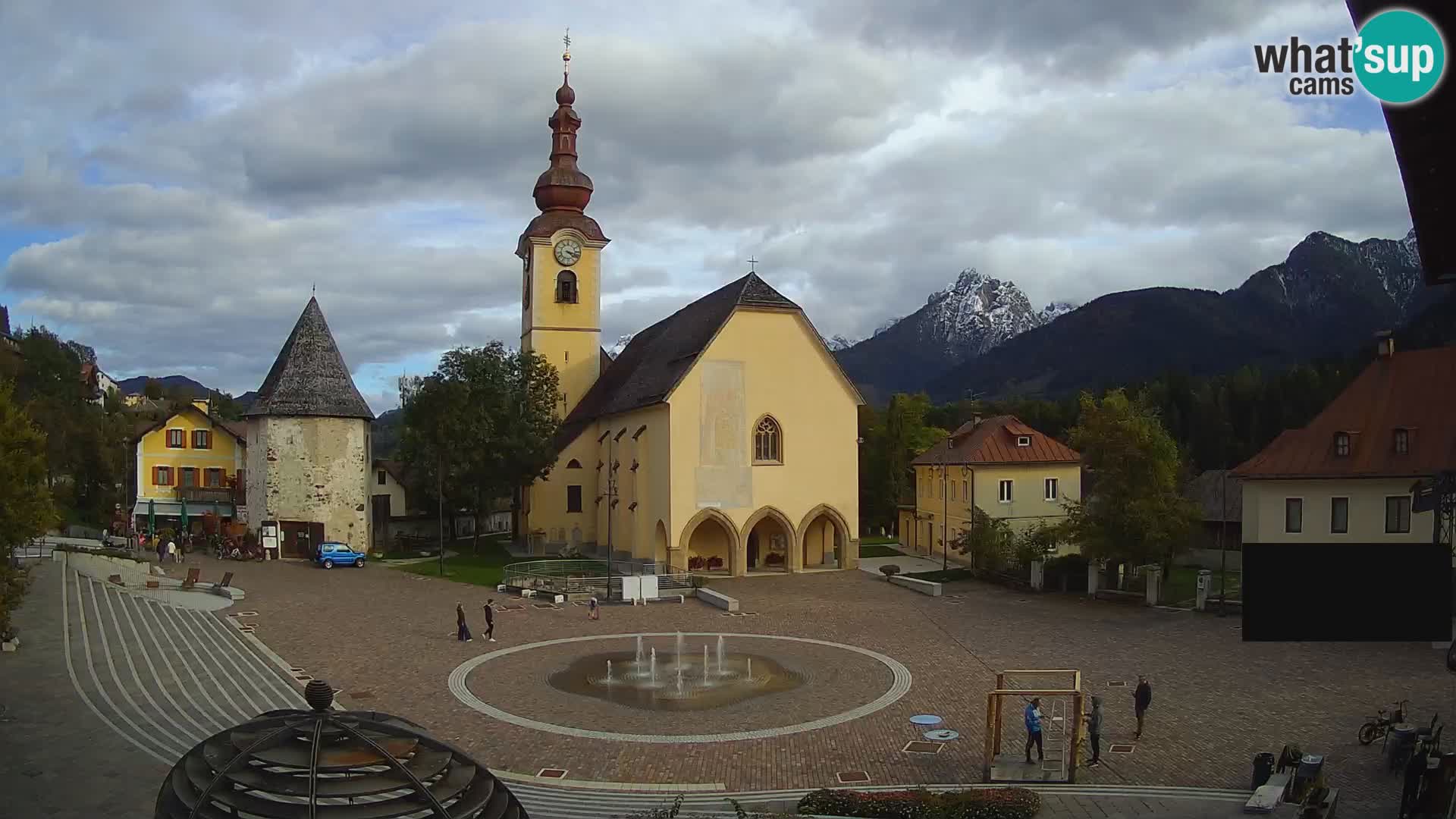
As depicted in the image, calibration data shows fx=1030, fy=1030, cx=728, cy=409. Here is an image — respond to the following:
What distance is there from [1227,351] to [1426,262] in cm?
17088

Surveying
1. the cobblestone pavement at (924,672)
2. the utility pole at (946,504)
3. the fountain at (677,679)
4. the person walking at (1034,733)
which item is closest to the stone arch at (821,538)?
the cobblestone pavement at (924,672)

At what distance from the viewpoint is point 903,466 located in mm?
63438

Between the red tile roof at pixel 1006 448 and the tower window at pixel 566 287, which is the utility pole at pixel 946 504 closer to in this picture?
the red tile roof at pixel 1006 448

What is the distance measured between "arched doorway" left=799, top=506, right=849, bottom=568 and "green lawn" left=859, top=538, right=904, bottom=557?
17.7 feet

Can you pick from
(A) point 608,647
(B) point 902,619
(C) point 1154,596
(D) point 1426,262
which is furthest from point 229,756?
(C) point 1154,596

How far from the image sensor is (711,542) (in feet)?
145

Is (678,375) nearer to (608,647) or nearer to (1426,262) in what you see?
(608,647)

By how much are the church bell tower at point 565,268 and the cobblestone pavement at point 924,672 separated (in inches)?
808

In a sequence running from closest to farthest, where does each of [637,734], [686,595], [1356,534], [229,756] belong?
1. [229,756]
2. [637,734]
3. [1356,534]
4. [686,595]

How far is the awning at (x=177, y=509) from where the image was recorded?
54.2m

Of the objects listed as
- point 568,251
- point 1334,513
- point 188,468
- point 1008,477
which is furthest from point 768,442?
point 188,468

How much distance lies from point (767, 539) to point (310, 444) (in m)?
21.6

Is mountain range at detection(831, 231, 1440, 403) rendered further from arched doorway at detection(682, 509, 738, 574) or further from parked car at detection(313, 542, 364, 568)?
Answer: parked car at detection(313, 542, 364, 568)

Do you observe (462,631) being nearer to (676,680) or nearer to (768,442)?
(676,680)
